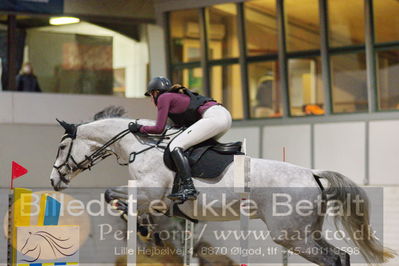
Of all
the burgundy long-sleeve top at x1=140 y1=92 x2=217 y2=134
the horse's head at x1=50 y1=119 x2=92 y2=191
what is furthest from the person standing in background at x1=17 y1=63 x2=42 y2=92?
the burgundy long-sleeve top at x1=140 y1=92 x2=217 y2=134

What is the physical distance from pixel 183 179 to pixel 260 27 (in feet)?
24.8

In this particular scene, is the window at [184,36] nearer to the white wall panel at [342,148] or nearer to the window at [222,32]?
the window at [222,32]

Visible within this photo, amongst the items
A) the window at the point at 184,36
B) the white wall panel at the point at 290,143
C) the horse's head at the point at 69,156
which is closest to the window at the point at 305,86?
the white wall panel at the point at 290,143

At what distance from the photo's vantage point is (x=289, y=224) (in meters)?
8.91

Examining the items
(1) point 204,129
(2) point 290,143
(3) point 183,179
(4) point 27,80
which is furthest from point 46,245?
(2) point 290,143

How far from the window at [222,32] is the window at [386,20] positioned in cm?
293

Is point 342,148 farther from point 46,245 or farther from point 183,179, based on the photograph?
point 46,245

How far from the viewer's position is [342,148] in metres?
14.4

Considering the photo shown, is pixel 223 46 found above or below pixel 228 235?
above

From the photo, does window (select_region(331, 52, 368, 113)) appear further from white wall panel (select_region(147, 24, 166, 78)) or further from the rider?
the rider

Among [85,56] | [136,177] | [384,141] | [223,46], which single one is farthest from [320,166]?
[136,177]

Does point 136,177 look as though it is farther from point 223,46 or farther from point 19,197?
point 223,46

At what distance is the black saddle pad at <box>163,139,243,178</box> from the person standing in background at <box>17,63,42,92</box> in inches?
271

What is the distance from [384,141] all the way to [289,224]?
5.49 meters
